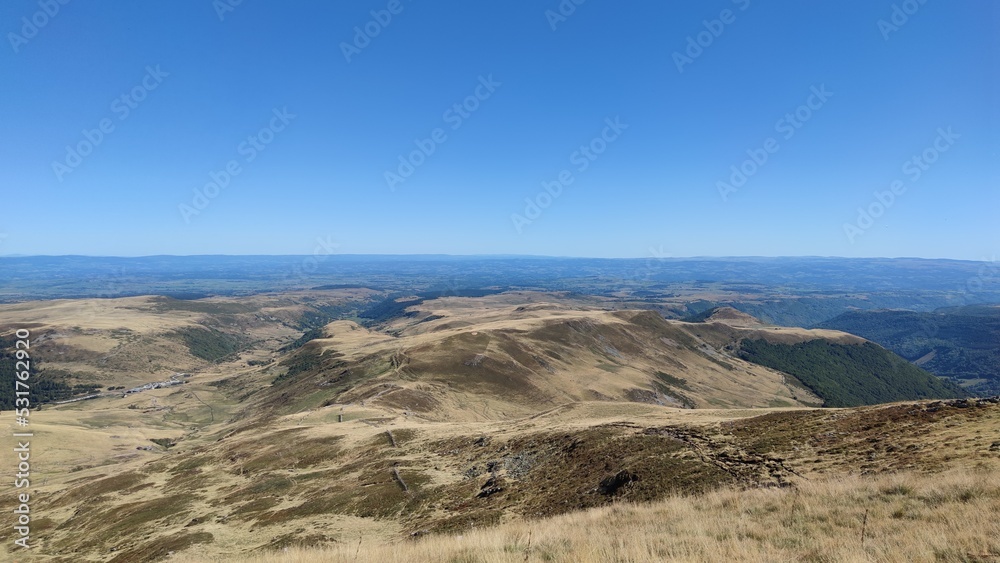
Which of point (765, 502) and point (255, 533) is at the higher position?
point (765, 502)

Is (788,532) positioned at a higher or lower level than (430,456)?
higher

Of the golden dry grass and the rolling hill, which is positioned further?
the rolling hill

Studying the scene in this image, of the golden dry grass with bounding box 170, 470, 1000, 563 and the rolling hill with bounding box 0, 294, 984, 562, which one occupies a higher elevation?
the golden dry grass with bounding box 170, 470, 1000, 563

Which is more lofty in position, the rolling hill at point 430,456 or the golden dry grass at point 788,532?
the golden dry grass at point 788,532

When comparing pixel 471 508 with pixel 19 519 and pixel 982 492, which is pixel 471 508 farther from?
pixel 19 519

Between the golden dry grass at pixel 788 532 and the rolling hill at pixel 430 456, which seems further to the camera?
the rolling hill at pixel 430 456

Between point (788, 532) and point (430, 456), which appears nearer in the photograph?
point (788, 532)

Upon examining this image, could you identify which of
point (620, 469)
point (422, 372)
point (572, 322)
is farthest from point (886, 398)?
point (620, 469)

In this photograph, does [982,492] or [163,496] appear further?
[163,496]
